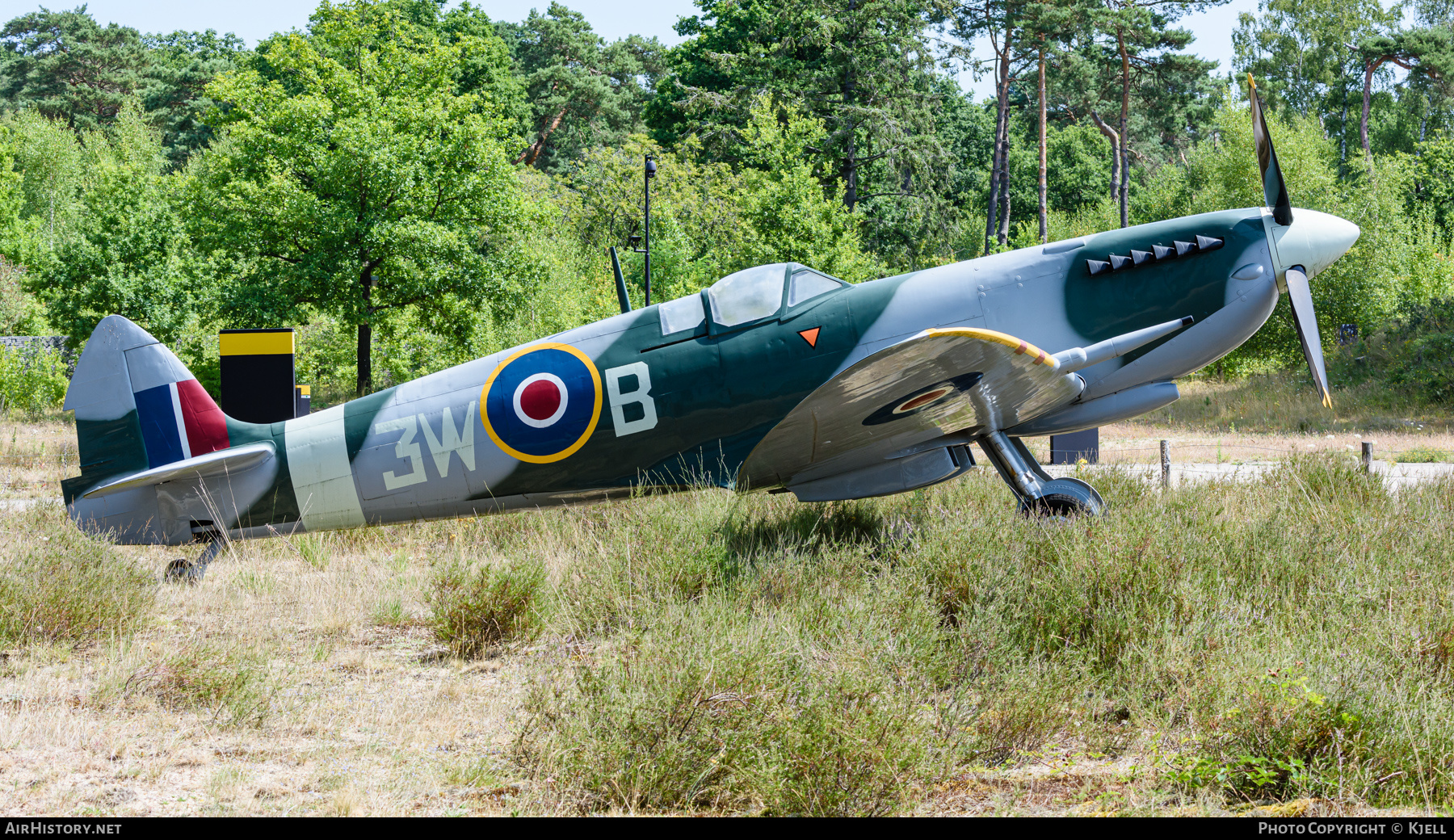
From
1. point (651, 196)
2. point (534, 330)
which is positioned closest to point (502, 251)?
point (534, 330)

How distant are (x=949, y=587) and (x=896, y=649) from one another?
3.81ft

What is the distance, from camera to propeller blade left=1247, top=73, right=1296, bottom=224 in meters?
6.07

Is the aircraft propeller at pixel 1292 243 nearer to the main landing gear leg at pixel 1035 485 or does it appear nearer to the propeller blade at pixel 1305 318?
the propeller blade at pixel 1305 318

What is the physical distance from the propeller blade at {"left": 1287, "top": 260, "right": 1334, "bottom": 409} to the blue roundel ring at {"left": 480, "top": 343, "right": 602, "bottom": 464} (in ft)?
15.4

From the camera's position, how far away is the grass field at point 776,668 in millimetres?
3266

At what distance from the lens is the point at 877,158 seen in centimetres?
3241

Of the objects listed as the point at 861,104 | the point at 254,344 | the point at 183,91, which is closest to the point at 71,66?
the point at 183,91

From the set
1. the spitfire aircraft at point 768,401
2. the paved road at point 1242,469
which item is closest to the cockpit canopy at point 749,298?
the spitfire aircraft at point 768,401

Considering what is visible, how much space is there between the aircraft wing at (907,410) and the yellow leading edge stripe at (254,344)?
29.1 feet

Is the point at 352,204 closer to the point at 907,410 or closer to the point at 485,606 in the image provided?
the point at 485,606

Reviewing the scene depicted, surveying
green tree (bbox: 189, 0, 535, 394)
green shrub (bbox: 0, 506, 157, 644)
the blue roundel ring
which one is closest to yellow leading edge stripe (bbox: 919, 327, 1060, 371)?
the blue roundel ring

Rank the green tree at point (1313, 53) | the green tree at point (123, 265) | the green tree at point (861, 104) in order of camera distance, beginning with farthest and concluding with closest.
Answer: the green tree at point (1313, 53) < the green tree at point (861, 104) < the green tree at point (123, 265)

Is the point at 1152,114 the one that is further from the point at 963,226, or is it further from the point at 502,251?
the point at 502,251

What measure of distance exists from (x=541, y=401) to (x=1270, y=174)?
526 centimetres
